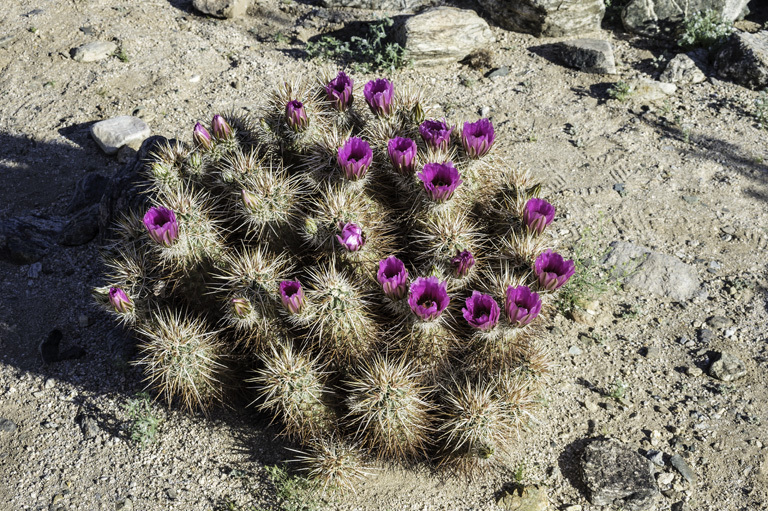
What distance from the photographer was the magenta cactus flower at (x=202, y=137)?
4.21 metres

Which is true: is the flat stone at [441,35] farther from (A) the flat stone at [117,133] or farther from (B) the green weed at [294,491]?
(B) the green weed at [294,491]

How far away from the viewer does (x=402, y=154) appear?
385cm

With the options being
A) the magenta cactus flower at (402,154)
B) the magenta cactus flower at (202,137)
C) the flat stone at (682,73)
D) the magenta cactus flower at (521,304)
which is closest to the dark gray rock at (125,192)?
the magenta cactus flower at (202,137)

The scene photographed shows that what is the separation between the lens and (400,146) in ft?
12.8

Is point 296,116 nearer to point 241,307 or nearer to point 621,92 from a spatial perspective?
point 241,307

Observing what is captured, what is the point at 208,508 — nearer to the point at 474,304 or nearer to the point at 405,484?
the point at 405,484

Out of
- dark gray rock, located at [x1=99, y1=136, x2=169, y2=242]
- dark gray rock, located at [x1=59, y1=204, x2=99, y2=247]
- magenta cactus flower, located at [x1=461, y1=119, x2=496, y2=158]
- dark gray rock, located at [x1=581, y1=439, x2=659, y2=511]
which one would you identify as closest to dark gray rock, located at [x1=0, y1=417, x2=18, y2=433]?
dark gray rock, located at [x1=99, y1=136, x2=169, y2=242]

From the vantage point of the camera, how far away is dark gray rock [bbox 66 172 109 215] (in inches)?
236

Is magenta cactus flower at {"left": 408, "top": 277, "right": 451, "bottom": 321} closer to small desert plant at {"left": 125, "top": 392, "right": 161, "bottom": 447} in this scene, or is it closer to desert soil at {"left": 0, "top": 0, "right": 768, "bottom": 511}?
desert soil at {"left": 0, "top": 0, "right": 768, "bottom": 511}

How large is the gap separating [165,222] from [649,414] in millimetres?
3317

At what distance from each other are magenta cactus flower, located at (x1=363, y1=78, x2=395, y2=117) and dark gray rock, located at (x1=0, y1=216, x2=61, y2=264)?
314 centimetres

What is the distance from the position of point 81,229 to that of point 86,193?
45 cm

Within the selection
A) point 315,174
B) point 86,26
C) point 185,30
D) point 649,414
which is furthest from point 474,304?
point 86,26

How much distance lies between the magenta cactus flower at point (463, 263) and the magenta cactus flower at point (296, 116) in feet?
4.15
